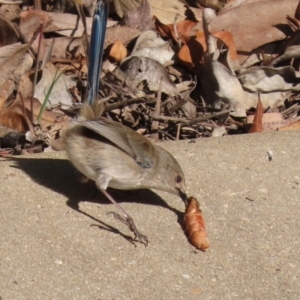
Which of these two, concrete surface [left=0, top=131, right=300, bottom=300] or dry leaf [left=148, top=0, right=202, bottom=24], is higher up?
dry leaf [left=148, top=0, right=202, bottom=24]

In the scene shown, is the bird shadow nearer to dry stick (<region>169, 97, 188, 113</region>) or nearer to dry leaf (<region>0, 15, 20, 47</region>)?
dry stick (<region>169, 97, 188, 113</region>)

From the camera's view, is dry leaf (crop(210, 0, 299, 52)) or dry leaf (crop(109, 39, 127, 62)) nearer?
dry leaf (crop(109, 39, 127, 62))

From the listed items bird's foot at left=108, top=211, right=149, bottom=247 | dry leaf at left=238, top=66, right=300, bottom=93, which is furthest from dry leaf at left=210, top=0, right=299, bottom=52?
bird's foot at left=108, top=211, right=149, bottom=247

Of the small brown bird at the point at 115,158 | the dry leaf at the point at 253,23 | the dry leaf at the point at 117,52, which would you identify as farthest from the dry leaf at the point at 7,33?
the small brown bird at the point at 115,158

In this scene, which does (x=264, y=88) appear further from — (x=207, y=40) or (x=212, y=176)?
(x=212, y=176)

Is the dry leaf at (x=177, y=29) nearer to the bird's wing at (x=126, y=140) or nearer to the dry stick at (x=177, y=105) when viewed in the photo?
the dry stick at (x=177, y=105)

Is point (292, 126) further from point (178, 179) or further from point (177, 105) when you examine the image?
point (178, 179)
